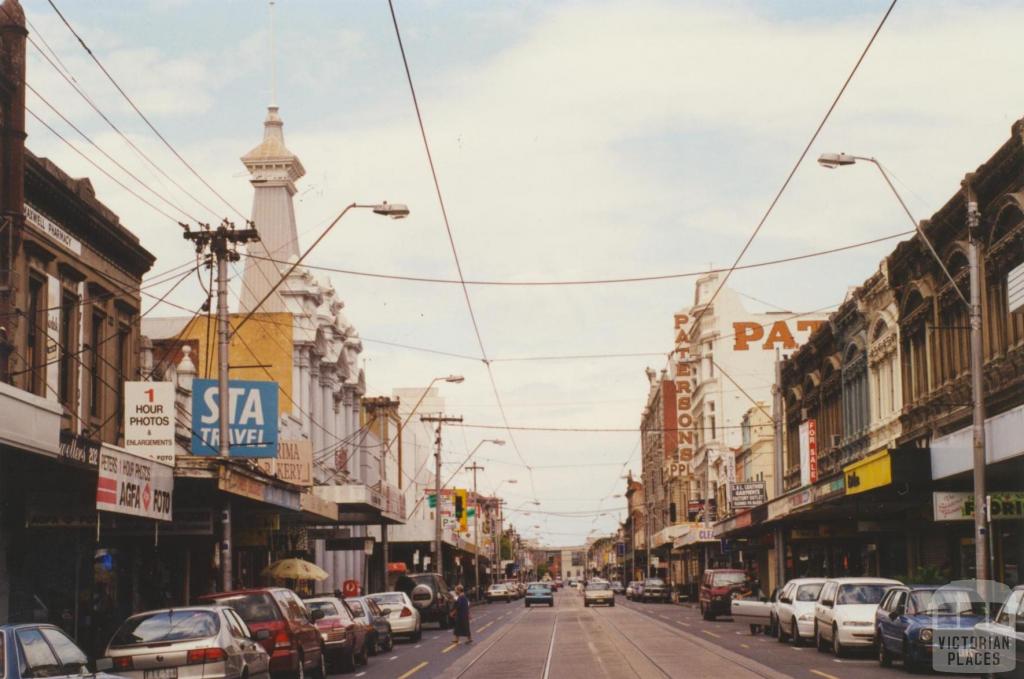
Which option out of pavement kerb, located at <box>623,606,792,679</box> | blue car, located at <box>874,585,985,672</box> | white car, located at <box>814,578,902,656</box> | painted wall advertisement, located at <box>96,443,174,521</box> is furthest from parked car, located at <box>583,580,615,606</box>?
painted wall advertisement, located at <box>96,443,174,521</box>

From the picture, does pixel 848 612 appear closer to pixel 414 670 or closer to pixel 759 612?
pixel 414 670

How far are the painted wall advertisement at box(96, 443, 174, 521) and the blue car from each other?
1283 cm

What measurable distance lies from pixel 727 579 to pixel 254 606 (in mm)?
33918

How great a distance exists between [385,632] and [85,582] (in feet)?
25.8

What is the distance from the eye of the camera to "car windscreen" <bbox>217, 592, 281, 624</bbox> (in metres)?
23.2

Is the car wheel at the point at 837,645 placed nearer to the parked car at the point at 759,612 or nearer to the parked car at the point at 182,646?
the parked car at the point at 759,612

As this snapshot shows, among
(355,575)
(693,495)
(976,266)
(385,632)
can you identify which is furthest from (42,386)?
(693,495)

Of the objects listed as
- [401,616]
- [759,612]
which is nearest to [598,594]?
[401,616]

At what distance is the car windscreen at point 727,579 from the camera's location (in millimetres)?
54438

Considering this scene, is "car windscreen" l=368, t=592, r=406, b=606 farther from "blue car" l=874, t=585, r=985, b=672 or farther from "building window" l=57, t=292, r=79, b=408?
"blue car" l=874, t=585, r=985, b=672

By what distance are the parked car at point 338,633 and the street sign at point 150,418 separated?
14.3 ft

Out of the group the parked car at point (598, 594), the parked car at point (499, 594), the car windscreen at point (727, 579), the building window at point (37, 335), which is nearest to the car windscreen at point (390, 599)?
the building window at point (37, 335)

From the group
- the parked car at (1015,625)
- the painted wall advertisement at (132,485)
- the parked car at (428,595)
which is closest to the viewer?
the parked car at (1015,625)

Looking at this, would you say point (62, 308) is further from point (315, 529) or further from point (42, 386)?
point (315, 529)
